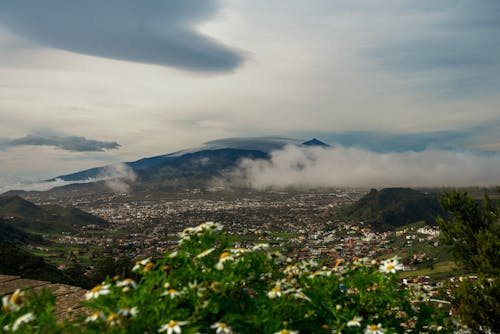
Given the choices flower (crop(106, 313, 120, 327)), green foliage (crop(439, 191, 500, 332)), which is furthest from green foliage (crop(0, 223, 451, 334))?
green foliage (crop(439, 191, 500, 332))

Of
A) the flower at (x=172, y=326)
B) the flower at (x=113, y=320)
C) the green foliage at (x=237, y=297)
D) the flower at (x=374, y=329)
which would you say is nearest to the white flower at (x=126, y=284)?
the green foliage at (x=237, y=297)

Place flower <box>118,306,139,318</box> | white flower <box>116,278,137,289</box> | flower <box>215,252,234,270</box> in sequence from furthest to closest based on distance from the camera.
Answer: flower <box>215,252,234,270</box>, white flower <box>116,278,137,289</box>, flower <box>118,306,139,318</box>

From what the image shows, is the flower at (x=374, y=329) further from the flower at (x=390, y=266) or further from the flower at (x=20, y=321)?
the flower at (x=20, y=321)

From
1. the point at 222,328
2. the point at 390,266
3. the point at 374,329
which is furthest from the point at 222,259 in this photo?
the point at 390,266

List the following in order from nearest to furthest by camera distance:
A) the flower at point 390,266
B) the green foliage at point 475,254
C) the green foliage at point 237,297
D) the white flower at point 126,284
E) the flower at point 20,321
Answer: the flower at point 20,321 → the green foliage at point 237,297 → the white flower at point 126,284 → the flower at point 390,266 → the green foliage at point 475,254

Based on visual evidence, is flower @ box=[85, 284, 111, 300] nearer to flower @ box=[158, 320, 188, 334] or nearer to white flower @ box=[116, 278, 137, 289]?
white flower @ box=[116, 278, 137, 289]

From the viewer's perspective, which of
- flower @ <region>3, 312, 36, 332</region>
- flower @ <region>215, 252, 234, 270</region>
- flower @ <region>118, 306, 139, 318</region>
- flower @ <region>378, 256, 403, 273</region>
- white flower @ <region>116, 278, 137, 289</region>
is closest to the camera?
flower @ <region>3, 312, 36, 332</region>

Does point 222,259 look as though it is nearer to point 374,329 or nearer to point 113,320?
point 113,320

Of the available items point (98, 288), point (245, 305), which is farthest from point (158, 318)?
point (245, 305)
